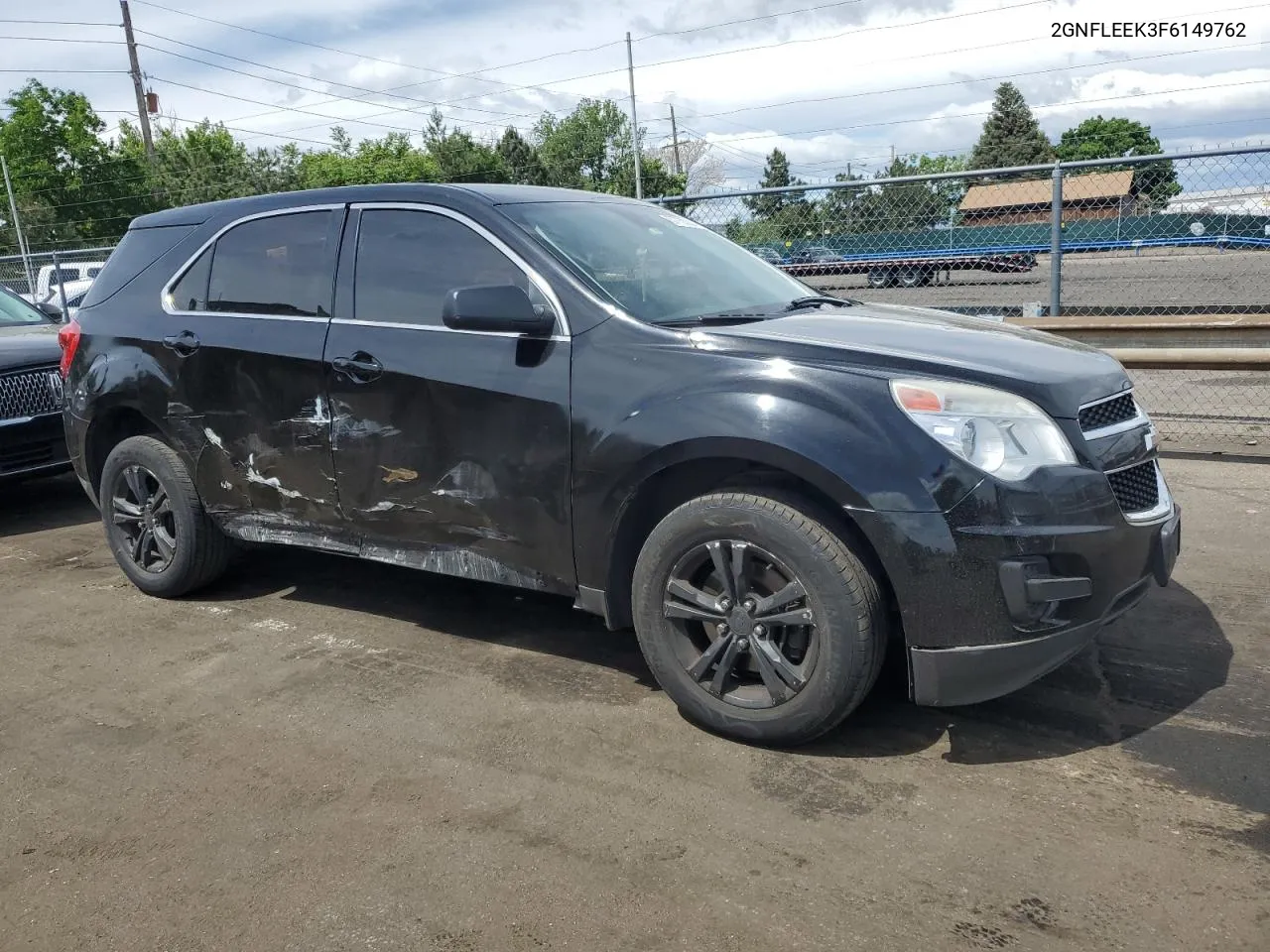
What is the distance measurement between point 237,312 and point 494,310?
1.58 meters

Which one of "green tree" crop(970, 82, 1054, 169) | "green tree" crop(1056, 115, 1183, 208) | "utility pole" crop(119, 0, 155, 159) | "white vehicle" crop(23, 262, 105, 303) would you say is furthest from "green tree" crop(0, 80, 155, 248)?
"green tree" crop(970, 82, 1054, 169)

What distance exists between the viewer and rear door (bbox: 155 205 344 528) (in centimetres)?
432

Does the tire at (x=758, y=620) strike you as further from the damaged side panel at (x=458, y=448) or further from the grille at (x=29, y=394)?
the grille at (x=29, y=394)

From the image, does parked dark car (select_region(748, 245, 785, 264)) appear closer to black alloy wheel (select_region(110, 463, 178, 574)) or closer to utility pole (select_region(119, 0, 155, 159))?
black alloy wheel (select_region(110, 463, 178, 574))

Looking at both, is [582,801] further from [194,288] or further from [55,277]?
[55,277]

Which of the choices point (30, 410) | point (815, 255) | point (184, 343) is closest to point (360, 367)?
point (184, 343)

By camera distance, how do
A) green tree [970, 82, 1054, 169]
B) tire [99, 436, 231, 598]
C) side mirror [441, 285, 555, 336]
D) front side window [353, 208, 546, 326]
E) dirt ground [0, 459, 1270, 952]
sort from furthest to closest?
green tree [970, 82, 1054, 169], tire [99, 436, 231, 598], front side window [353, 208, 546, 326], side mirror [441, 285, 555, 336], dirt ground [0, 459, 1270, 952]

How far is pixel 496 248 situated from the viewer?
12.8 feet

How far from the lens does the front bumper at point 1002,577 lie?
2.98 meters

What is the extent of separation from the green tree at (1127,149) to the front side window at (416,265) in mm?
5433

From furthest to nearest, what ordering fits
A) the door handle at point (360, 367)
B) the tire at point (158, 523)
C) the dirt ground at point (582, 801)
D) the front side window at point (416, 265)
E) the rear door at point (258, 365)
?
the tire at point (158, 523), the rear door at point (258, 365), the door handle at point (360, 367), the front side window at point (416, 265), the dirt ground at point (582, 801)

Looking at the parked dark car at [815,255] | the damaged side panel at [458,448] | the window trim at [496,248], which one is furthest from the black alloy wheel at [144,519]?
the parked dark car at [815,255]

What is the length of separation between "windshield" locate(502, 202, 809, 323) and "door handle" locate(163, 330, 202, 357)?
5.35 feet

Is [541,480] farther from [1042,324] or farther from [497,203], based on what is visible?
[1042,324]
